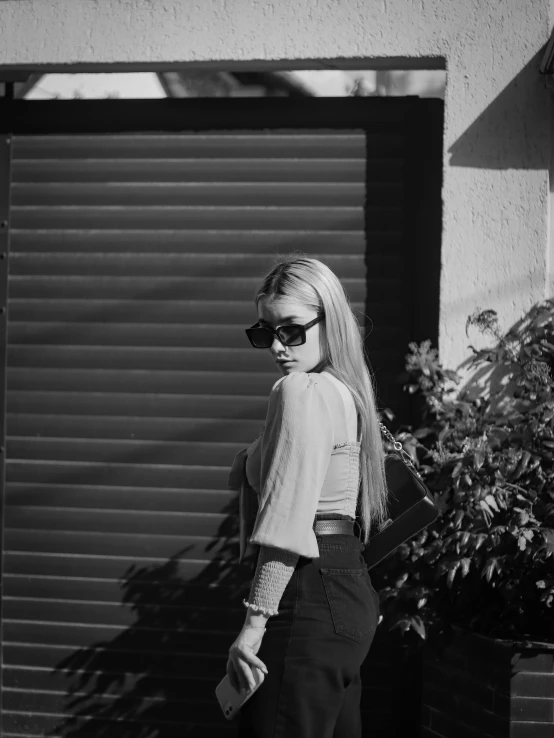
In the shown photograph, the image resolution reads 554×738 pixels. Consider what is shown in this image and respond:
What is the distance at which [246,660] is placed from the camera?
213 cm

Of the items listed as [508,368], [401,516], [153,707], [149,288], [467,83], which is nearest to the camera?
[401,516]

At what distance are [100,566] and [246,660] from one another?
258 centimetres

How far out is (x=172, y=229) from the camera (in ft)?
15.0

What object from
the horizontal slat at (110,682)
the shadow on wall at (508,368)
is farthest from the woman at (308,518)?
the horizontal slat at (110,682)

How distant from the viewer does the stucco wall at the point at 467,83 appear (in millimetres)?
4125

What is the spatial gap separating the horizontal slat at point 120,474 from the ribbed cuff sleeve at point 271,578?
90.6 inches

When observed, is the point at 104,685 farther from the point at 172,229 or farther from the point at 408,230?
the point at 408,230

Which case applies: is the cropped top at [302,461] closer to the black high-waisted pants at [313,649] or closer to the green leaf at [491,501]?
the black high-waisted pants at [313,649]

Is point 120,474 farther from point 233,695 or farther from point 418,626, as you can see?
point 233,695

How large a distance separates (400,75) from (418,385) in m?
1.73

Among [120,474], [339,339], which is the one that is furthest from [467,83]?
[120,474]

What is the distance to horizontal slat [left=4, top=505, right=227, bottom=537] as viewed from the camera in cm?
451

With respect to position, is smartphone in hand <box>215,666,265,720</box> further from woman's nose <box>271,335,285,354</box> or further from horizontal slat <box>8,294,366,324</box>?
horizontal slat <box>8,294,366,324</box>


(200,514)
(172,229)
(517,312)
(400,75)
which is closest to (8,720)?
(200,514)
